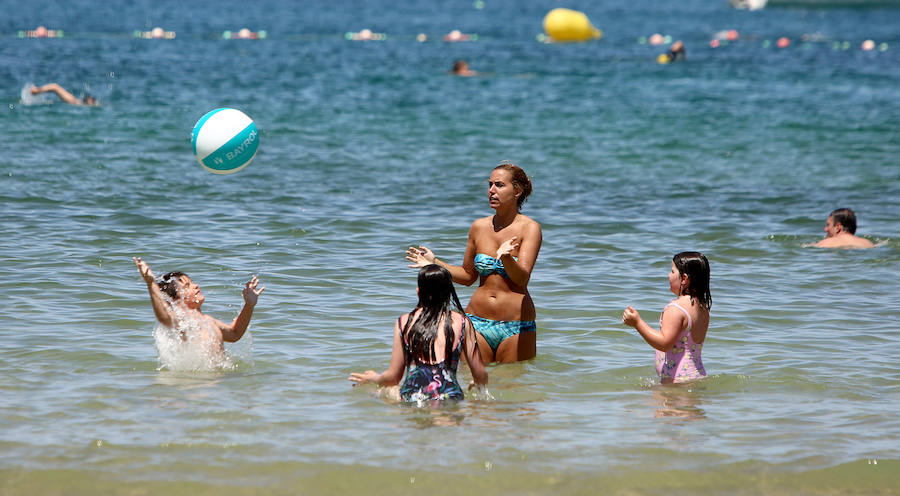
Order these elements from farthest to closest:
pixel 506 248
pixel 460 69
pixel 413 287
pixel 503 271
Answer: pixel 460 69 < pixel 413 287 < pixel 503 271 < pixel 506 248

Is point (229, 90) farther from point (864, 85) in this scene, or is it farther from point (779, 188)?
point (864, 85)

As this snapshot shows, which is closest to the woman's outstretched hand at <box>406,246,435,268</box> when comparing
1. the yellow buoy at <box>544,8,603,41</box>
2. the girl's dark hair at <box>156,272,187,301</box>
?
the girl's dark hair at <box>156,272,187,301</box>

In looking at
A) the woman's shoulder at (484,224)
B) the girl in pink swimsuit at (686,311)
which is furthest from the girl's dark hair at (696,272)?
the woman's shoulder at (484,224)

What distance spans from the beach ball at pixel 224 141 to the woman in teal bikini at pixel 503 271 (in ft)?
7.55

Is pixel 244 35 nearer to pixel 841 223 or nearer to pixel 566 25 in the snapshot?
pixel 566 25

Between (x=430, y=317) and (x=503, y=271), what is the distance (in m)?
1.32

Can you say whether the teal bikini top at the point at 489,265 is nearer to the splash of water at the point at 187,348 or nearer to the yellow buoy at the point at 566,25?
the splash of water at the point at 187,348

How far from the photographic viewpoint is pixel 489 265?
26.6 feet

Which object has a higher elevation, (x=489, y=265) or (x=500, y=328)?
(x=489, y=265)

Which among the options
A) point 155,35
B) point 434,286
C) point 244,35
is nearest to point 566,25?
point 244,35

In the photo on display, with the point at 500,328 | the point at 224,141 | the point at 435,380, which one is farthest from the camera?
the point at 224,141

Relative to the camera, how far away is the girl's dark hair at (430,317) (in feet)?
22.6

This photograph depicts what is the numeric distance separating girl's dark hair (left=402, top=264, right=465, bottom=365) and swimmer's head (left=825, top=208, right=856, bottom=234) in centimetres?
838

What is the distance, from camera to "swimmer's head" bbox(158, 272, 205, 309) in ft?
25.8
